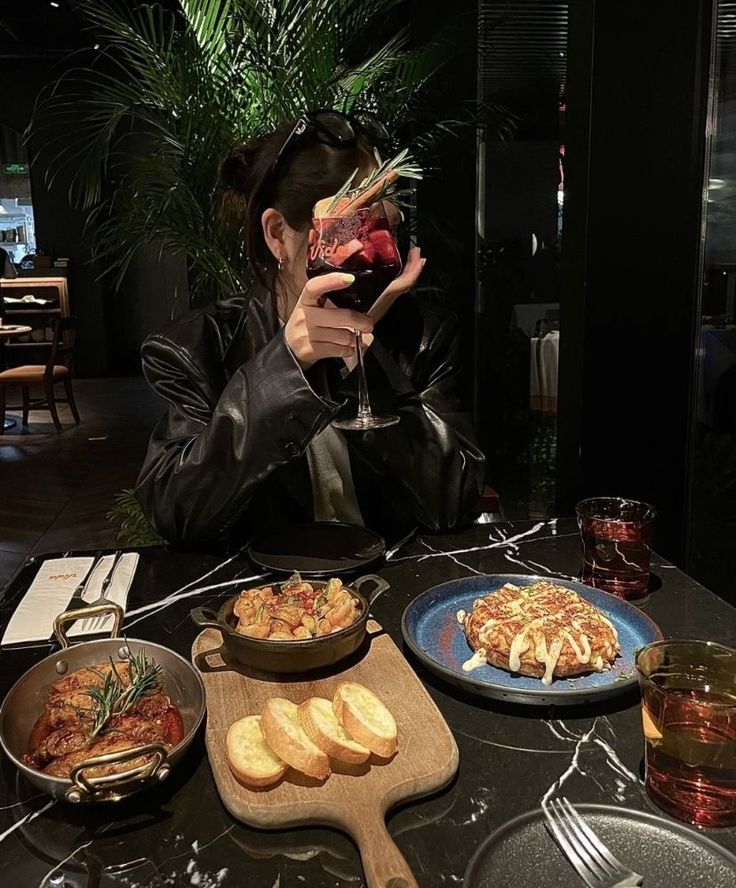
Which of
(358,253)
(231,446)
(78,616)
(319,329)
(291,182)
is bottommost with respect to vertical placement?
(78,616)

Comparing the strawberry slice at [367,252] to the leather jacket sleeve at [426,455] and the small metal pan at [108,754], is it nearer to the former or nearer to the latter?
the leather jacket sleeve at [426,455]

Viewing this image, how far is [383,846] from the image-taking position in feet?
2.28

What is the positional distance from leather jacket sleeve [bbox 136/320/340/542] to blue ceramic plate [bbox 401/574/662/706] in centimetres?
41

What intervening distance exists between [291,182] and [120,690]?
1213mm

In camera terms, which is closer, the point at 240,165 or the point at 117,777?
the point at 117,777

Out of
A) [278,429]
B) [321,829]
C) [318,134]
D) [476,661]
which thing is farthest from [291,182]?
[321,829]

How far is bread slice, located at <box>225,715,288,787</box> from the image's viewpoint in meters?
0.78

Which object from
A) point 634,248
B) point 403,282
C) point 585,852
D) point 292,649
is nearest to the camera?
point 585,852

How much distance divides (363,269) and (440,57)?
2.46 m

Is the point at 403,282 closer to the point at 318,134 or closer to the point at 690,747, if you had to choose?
the point at 318,134

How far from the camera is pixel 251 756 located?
81 centimetres

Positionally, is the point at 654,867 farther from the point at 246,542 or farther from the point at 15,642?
the point at 246,542

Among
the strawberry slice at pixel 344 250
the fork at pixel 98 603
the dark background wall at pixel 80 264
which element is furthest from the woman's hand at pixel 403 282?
the dark background wall at pixel 80 264

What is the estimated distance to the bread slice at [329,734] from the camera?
2.64 feet
